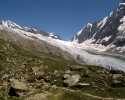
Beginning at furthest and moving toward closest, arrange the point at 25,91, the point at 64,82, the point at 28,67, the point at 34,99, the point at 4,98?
the point at 28,67 < the point at 64,82 < the point at 25,91 < the point at 4,98 < the point at 34,99

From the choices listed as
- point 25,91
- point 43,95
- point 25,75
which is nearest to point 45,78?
point 25,75

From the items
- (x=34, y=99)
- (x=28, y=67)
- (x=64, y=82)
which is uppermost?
(x=28, y=67)

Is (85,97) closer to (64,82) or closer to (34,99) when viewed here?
(34,99)

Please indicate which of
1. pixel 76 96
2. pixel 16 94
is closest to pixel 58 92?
pixel 76 96

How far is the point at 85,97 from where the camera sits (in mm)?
89000

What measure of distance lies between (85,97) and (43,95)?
38.2 ft

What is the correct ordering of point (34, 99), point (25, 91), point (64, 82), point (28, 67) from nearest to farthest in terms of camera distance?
point (34, 99) < point (25, 91) < point (64, 82) < point (28, 67)

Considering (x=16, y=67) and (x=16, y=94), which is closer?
(x=16, y=94)

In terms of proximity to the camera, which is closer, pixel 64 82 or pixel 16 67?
pixel 64 82

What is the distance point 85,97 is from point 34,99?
14.4m

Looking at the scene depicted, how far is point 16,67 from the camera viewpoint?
18262cm

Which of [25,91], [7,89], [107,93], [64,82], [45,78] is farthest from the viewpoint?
[45,78]

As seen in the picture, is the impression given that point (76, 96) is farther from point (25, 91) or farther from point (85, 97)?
point (25, 91)

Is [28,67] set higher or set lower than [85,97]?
higher
